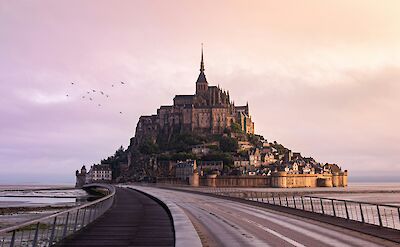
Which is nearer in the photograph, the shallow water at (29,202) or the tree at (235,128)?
the shallow water at (29,202)

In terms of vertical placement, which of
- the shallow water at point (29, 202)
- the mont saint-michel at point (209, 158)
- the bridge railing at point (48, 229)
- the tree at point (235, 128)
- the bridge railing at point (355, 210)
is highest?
the tree at point (235, 128)

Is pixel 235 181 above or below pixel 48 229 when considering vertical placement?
above

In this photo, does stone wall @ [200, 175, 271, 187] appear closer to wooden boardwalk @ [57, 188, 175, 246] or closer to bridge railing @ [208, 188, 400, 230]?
bridge railing @ [208, 188, 400, 230]

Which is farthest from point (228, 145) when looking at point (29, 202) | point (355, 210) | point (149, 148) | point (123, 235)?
point (123, 235)

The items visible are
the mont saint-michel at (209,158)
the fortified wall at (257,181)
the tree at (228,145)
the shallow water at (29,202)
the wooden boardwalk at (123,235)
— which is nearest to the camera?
the wooden boardwalk at (123,235)

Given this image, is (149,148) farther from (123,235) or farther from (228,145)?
(123,235)

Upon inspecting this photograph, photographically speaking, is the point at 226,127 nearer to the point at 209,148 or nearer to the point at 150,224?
the point at 209,148

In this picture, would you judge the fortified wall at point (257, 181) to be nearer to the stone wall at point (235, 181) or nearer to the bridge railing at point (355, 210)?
the stone wall at point (235, 181)

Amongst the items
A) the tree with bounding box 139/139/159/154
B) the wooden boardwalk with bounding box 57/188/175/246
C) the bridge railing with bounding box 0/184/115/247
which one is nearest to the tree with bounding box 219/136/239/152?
the tree with bounding box 139/139/159/154

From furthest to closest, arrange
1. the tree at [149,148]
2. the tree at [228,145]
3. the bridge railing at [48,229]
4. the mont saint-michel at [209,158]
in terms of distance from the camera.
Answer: the tree at [149,148]
the tree at [228,145]
the mont saint-michel at [209,158]
the bridge railing at [48,229]

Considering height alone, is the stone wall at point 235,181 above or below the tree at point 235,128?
below

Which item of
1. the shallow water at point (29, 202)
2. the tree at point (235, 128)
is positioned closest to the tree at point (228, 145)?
the tree at point (235, 128)

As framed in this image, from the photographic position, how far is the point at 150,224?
18.8 meters

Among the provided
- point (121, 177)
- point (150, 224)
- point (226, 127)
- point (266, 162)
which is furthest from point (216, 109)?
point (150, 224)
